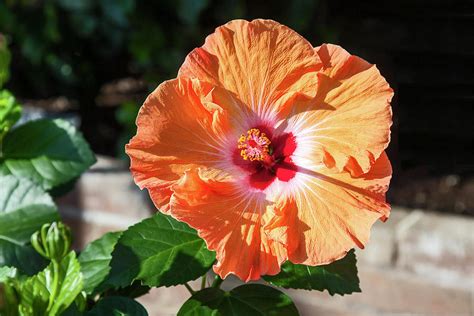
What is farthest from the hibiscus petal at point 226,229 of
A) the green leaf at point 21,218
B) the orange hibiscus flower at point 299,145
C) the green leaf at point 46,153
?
the green leaf at point 46,153

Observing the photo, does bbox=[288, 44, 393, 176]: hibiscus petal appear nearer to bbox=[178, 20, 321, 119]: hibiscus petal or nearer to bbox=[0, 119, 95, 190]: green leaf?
bbox=[178, 20, 321, 119]: hibiscus petal

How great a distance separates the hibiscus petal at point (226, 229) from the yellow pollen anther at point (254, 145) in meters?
0.06

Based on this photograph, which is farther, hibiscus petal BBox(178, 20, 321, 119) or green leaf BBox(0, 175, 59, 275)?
green leaf BBox(0, 175, 59, 275)

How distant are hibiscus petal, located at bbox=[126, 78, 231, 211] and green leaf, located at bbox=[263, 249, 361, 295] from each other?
14 centimetres

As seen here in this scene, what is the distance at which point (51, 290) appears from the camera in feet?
2.26

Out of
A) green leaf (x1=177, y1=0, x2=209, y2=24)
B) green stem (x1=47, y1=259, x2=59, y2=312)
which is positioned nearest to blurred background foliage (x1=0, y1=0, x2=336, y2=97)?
green leaf (x1=177, y1=0, x2=209, y2=24)

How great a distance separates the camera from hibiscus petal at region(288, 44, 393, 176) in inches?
26.7

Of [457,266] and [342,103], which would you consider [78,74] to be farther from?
[342,103]

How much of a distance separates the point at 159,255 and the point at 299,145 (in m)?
0.19

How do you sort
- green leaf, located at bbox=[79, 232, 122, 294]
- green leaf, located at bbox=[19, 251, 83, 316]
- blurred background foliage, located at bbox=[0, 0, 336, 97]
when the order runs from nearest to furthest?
green leaf, located at bbox=[19, 251, 83, 316] < green leaf, located at bbox=[79, 232, 122, 294] < blurred background foliage, located at bbox=[0, 0, 336, 97]

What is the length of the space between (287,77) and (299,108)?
4 centimetres

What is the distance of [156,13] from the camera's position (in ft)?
8.61

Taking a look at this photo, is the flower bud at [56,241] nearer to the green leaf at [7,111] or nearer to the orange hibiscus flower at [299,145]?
the orange hibiscus flower at [299,145]

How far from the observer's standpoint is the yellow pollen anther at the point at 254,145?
29.5 inches
